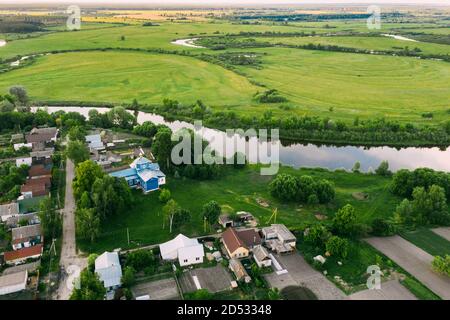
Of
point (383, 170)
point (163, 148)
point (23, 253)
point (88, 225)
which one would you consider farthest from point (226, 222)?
point (383, 170)

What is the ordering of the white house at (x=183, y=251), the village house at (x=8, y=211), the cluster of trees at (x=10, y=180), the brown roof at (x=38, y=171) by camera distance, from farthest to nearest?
the brown roof at (x=38, y=171) < the cluster of trees at (x=10, y=180) < the village house at (x=8, y=211) < the white house at (x=183, y=251)

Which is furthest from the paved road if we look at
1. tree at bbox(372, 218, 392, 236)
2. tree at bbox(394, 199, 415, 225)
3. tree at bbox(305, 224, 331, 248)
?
tree at bbox(394, 199, 415, 225)

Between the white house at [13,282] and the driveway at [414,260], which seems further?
the driveway at [414,260]

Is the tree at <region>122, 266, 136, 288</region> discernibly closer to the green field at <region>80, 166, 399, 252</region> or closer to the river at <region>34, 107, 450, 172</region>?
the green field at <region>80, 166, 399, 252</region>

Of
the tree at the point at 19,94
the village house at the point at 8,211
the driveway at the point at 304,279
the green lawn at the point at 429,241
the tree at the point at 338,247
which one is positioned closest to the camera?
the driveway at the point at 304,279

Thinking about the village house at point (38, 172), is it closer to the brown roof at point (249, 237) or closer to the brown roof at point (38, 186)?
the brown roof at point (38, 186)

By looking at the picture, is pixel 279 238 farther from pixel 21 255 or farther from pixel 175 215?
pixel 21 255

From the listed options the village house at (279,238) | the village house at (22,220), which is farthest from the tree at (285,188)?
the village house at (22,220)
